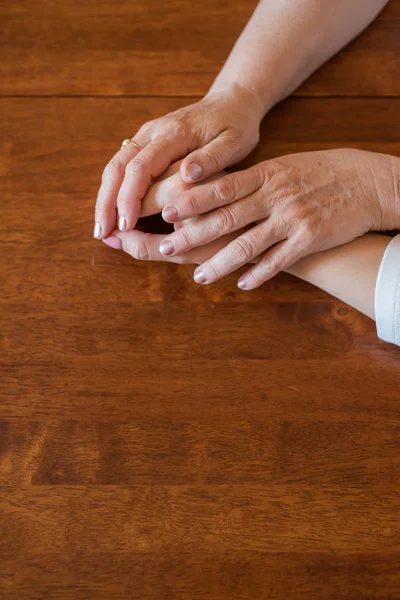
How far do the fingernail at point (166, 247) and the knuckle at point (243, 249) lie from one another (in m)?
0.09

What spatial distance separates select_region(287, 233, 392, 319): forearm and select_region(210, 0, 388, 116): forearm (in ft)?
0.98

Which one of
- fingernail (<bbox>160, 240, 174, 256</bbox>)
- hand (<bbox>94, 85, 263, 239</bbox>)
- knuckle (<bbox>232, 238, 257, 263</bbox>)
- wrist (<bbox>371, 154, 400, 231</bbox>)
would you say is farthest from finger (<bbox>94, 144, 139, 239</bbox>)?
wrist (<bbox>371, 154, 400, 231</bbox>)

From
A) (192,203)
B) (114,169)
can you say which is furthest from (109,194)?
(192,203)

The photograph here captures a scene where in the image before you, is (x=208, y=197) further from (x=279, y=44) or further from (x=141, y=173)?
(x=279, y=44)

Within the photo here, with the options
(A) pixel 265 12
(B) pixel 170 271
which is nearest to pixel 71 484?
(B) pixel 170 271

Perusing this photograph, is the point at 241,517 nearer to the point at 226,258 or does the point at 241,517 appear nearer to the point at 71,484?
the point at 71,484

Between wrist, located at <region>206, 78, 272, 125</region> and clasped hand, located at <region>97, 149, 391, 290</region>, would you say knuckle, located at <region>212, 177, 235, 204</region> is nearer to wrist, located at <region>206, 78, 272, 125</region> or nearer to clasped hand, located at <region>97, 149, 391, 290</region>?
clasped hand, located at <region>97, 149, 391, 290</region>

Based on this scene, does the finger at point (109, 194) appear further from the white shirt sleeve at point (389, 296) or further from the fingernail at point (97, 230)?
the white shirt sleeve at point (389, 296)

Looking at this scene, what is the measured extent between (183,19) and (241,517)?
92 centimetres

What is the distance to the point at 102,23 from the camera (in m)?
1.08

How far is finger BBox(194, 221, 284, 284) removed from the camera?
0.82 meters

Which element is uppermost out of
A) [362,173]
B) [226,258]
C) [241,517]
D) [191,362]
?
[362,173]

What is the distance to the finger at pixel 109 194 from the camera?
864 millimetres

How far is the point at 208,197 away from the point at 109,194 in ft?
0.55
